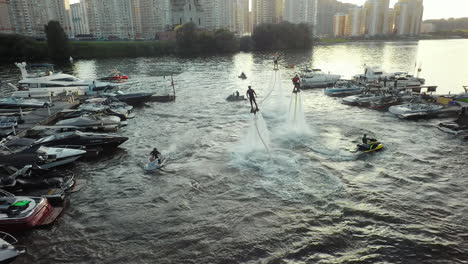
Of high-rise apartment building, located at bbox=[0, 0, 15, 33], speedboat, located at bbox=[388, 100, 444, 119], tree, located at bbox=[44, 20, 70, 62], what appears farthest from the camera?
high-rise apartment building, located at bbox=[0, 0, 15, 33]

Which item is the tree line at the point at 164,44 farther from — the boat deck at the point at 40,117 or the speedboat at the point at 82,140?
the speedboat at the point at 82,140

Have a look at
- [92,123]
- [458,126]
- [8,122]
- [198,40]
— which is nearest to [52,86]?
[8,122]

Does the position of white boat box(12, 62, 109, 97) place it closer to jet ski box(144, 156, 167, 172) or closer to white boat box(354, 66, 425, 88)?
jet ski box(144, 156, 167, 172)

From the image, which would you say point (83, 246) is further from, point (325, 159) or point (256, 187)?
point (325, 159)

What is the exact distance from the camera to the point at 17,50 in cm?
11719

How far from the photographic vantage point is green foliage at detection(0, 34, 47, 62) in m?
116

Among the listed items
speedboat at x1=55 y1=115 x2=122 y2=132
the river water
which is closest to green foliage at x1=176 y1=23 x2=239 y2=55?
speedboat at x1=55 y1=115 x2=122 y2=132

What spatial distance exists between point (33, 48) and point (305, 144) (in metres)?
127

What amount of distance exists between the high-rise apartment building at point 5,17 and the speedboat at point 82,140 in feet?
688

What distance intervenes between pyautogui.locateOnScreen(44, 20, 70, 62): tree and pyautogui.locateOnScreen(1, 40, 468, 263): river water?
103 metres

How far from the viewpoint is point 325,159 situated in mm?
25422

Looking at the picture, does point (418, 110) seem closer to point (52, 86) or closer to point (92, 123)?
point (92, 123)

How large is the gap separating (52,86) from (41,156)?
111 feet

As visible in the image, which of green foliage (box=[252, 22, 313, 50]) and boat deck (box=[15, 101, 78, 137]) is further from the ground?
green foliage (box=[252, 22, 313, 50])
